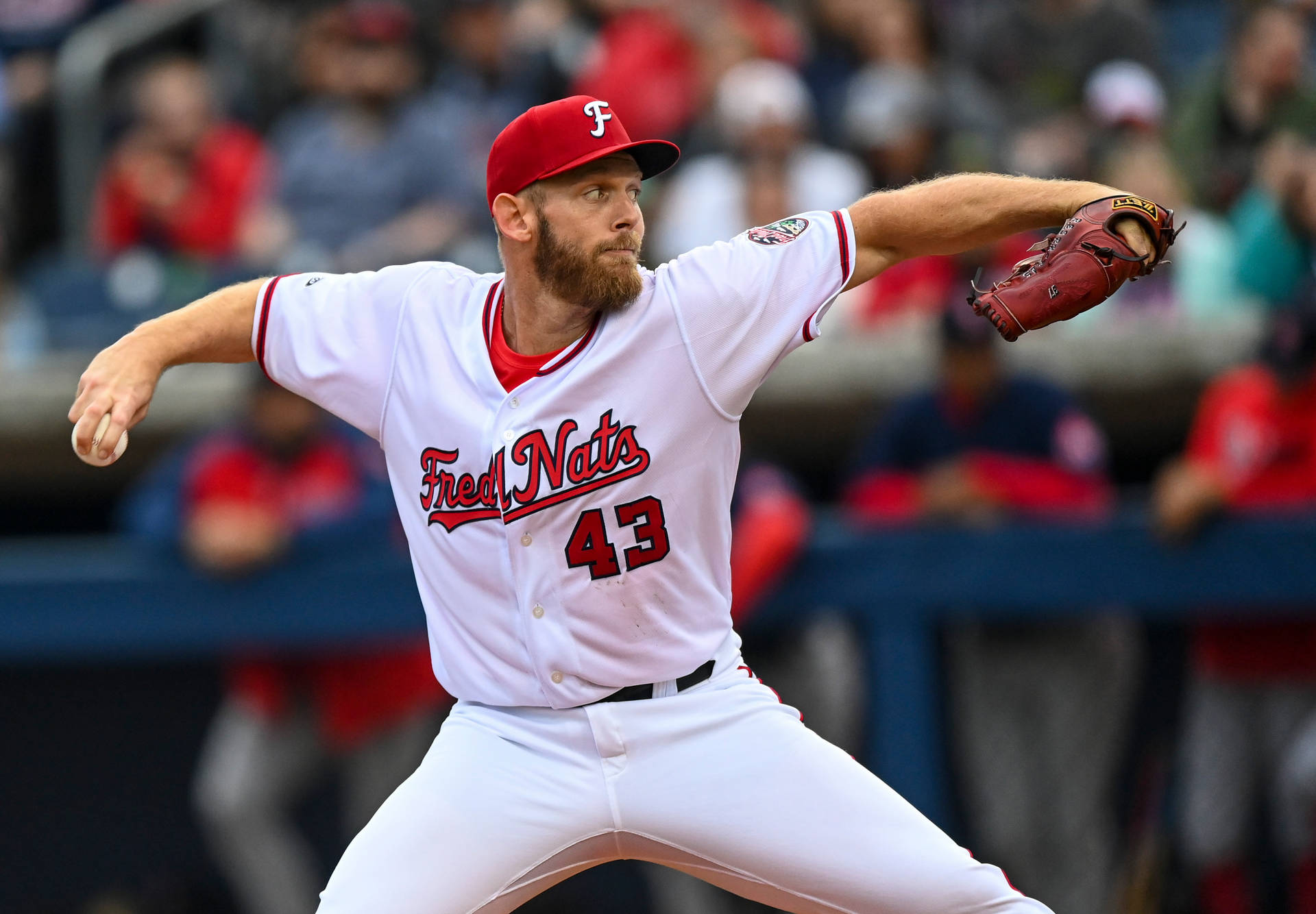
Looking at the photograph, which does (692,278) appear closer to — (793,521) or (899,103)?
(793,521)

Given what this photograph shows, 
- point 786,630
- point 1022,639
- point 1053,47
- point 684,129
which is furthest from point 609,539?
point 1053,47

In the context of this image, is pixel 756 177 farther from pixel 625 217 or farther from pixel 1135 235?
pixel 1135 235

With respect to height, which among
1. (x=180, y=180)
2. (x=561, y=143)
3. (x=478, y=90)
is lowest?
(x=561, y=143)

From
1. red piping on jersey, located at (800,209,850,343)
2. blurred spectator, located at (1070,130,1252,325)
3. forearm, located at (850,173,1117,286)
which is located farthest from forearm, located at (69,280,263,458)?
blurred spectator, located at (1070,130,1252,325)

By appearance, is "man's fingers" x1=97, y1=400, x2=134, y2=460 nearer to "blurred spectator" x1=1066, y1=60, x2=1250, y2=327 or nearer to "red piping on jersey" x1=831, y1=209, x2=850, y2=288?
"red piping on jersey" x1=831, y1=209, x2=850, y2=288

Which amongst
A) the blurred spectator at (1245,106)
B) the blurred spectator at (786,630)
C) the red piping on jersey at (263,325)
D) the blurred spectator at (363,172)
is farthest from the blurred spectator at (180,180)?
the red piping on jersey at (263,325)

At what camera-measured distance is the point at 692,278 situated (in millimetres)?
3299

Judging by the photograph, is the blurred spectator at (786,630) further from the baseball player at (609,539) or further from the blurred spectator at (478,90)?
the baseball player at (609,539)

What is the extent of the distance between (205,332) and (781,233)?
1.14 m

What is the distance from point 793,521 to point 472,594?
7.62ft

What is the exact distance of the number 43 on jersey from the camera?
3.24 metres

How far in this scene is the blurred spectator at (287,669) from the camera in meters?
5.84

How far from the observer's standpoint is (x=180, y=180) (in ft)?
24.9

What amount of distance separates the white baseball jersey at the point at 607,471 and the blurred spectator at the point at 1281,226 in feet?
9.69
